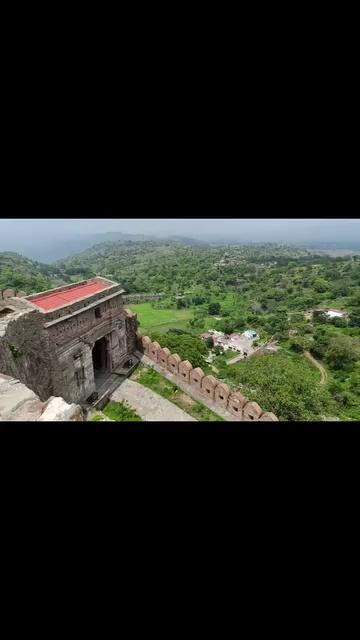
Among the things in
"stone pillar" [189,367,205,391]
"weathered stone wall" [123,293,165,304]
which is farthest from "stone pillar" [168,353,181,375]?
"weathered stone wall" [123,293,165,304]

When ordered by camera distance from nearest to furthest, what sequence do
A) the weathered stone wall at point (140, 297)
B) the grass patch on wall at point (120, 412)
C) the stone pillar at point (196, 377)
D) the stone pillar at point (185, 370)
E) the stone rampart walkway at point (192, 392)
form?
1. the grass patch on wall at point (120, 412)
2. the stone rampart walkway at point (192, 392)
3. the stone pillar at point (196, 377)
4. the stone pillar at point (185, 370)
5. the weathered stone wall at point (140, 297)

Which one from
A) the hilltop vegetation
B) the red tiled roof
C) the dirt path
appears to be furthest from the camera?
the dirt path

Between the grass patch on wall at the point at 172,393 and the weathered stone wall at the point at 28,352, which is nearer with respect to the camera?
the weathered stone wall at the point at 28,352

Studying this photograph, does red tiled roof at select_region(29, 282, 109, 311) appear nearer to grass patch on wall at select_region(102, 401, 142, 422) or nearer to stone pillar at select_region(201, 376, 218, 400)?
grass patch on wall at select_region(102, 401, 142, 422)

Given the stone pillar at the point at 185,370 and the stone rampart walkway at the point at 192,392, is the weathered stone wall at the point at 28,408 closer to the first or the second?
the stone rampart walkway at the point at 192,392

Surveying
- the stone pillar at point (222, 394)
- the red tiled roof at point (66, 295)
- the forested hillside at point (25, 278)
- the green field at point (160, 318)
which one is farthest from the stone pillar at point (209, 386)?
the green field at point (160, 318)

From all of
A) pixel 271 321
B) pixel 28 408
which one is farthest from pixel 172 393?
pixel 271 321
